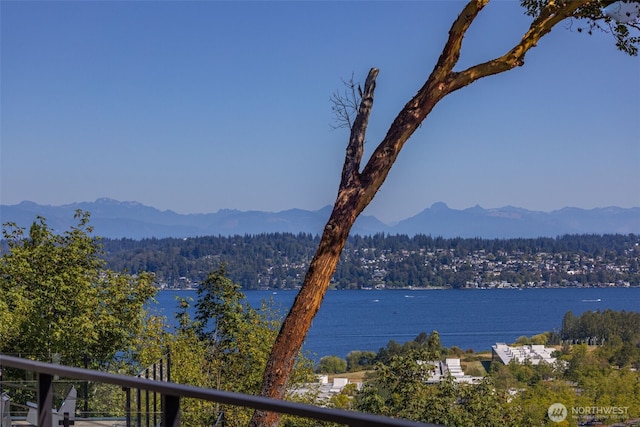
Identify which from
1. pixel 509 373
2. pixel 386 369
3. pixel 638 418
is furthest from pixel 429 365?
pixel 509 373

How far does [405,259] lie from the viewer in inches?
3157

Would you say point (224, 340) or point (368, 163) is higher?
point (368, 163)

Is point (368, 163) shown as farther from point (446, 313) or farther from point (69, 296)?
point (446, 313)

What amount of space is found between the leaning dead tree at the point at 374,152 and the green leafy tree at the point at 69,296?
9934 mm

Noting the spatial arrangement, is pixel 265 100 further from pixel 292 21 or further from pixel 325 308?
pixel 325 308

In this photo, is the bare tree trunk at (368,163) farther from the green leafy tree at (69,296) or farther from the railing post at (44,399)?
the green leafy tree at (69,296)

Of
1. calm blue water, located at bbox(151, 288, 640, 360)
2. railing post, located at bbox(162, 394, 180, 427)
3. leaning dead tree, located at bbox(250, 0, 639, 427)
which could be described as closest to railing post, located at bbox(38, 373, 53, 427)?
railing post, located at bbox(162, 394, 180, 427)

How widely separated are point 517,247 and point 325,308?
1979 centimetres

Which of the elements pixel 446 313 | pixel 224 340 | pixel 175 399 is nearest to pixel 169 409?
pixel 175 399

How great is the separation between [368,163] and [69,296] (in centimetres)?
1157

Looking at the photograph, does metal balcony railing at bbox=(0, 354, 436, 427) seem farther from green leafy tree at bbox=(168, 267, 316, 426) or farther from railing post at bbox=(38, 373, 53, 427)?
green leafy tree at bbox=(168, 267, 316, 426)

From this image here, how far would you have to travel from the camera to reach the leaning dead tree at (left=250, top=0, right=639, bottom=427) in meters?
6.42

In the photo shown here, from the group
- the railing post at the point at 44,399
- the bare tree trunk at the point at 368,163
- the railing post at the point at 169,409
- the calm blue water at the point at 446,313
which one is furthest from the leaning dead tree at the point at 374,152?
the calm blue water at the point at 446,313

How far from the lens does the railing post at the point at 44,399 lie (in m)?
2.36
